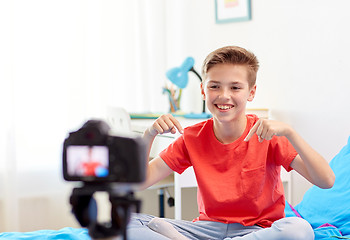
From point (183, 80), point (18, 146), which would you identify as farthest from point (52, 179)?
point (183, 80)

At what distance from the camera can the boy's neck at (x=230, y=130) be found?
158cm

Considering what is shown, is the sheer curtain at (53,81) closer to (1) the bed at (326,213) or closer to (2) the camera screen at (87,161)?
(1) the bed at (326,213)

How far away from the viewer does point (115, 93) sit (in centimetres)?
295

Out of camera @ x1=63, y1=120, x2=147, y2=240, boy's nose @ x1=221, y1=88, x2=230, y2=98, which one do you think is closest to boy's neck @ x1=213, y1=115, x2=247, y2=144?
boy's nose @ x1=221, y1=88, x2=230, y2=98

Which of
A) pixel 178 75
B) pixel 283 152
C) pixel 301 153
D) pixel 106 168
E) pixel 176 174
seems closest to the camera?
pixel 106 168

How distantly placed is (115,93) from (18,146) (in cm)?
63

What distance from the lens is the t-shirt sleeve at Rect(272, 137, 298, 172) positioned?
148 cm

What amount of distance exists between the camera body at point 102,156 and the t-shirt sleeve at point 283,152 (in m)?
0.87

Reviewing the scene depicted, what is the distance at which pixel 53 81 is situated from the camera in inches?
109

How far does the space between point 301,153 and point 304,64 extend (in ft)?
3.46

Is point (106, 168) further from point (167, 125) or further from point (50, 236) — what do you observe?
point (50, 236)

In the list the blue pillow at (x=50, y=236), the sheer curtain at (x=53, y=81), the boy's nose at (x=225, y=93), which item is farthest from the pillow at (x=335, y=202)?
the sheer curtain at (x=53, y=81)

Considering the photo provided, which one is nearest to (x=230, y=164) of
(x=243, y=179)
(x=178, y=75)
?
(x=243, y=179)

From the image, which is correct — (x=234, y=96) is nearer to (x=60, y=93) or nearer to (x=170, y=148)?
(x=170, y=148)
